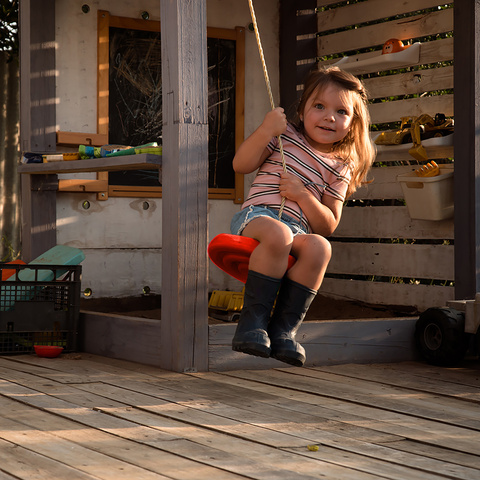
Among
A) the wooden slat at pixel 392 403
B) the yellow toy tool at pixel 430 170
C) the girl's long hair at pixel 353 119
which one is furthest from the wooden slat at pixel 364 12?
the wooden slat at pixel 392 403

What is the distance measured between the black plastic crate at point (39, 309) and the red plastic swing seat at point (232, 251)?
60.7 inches

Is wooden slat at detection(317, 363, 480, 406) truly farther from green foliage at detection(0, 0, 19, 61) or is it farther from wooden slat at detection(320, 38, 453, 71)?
green foliage at detection(0, 0, 19, 61)

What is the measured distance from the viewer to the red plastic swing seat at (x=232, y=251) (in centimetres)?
323

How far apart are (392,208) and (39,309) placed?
2628mm

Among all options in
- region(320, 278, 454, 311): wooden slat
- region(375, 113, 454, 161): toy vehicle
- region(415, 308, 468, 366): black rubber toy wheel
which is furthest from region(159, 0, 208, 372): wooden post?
region(320, 278, 454, 311): wooden slat

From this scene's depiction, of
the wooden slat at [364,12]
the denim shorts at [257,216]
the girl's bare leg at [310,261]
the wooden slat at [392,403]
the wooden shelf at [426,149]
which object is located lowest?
the wooden slat at [392,403]

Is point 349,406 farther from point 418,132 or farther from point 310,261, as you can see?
point 418,132

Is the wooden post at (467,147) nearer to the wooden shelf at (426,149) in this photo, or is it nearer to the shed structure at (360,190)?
the shed structure at (360,190)

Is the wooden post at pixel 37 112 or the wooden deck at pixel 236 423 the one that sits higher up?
the wooden post at pixel 37 112

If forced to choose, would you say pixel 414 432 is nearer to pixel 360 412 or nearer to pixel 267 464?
pixel 360 412

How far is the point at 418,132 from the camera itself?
5.23 meters

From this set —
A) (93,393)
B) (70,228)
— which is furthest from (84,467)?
(70,228)

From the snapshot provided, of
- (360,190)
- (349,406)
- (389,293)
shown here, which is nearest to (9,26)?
(360,190)

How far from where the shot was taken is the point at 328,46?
6.32 metres
